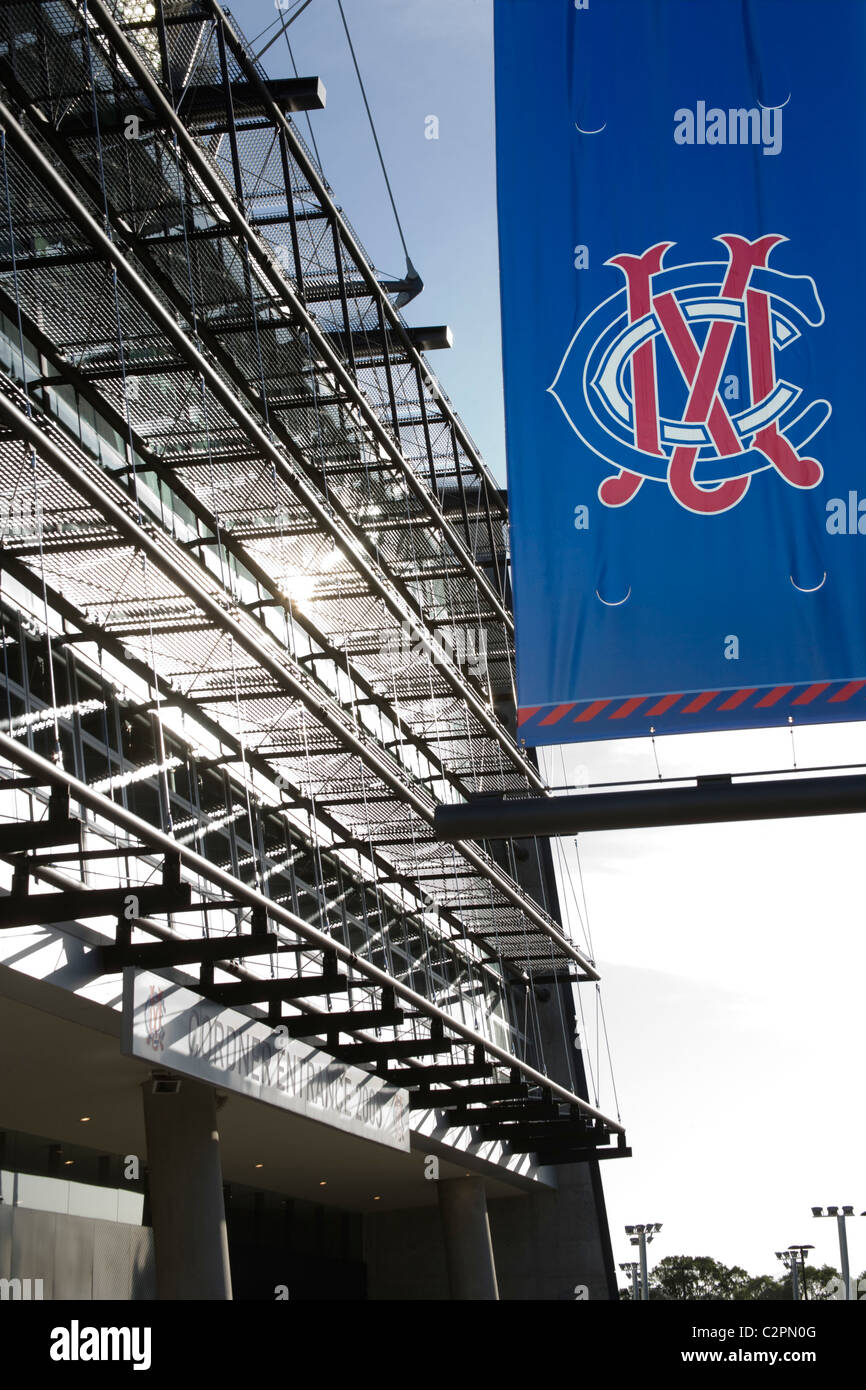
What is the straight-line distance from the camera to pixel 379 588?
24797mm

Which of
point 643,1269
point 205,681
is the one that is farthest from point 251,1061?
point 643,1269

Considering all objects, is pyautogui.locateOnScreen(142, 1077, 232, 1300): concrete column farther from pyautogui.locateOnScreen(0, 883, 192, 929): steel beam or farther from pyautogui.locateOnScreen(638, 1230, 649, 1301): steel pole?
pyautogui.locateOnScreen(638, 1230, 649, 1301): steel pole

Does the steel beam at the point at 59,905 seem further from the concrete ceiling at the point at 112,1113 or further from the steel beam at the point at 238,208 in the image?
the steel beam at the point at 238,208

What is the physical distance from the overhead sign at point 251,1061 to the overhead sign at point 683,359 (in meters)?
→ 13.0

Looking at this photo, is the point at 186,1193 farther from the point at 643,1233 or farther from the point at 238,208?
the point at 643,1233

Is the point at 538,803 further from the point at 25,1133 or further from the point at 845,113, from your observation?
the point at 25,1133

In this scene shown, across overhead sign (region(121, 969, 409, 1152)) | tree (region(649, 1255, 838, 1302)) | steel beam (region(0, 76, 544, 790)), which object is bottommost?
tree (region(649, 1255, 838, 1302))

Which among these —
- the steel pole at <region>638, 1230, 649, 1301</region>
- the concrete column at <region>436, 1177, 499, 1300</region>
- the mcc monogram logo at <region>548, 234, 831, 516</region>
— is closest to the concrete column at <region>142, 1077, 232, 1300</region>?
the mcc monogram logo at <region>548, 234, 831, 516</region>

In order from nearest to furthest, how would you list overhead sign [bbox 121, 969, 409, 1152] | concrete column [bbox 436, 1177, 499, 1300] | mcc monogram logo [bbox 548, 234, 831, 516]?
mcc monogram logo [bbox 548, 234, 831, 516] < overhead sign [bbox 121, 969, 409, 1152] < concrete column [bbox 436, 1177, 499, 1300]

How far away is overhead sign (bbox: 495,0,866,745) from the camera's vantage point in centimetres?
691

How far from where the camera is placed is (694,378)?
282 inches

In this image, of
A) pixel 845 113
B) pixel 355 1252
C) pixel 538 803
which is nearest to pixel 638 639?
pixel 538 803

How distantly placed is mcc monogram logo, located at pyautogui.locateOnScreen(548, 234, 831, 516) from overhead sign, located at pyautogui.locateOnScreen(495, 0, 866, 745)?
0.01 metres

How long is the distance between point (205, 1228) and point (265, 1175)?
43.5 feet
